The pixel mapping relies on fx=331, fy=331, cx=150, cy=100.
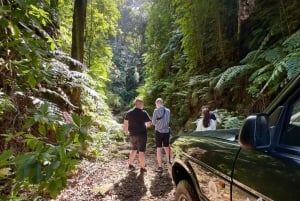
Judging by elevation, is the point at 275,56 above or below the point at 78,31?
below

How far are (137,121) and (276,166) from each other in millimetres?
6398

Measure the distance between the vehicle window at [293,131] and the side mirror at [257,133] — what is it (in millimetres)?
149

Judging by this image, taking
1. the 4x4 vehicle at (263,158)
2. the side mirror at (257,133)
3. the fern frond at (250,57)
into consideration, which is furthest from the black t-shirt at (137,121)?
the side mirror at (257,133)

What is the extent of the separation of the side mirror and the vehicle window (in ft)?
0.49

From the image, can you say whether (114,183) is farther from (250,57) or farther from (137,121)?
(250,57)

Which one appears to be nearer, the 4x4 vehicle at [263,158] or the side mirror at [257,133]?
the 4x4 vehicle at [263,158]

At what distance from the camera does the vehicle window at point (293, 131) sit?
2.02 metres

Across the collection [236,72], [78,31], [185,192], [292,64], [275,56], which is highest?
Result: [78,31]

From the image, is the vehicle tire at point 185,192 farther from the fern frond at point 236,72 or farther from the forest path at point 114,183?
the fern frond at point 236,72

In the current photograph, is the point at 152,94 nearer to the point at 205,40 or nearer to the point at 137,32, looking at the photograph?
the point at 205,40

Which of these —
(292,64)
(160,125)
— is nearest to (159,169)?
(160,125)

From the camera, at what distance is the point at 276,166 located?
6.15 ft

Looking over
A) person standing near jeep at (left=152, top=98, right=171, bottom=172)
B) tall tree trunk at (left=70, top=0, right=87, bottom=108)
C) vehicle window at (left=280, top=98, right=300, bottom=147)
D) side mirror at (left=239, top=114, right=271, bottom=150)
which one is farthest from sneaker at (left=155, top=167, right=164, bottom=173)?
side mirror at (left=239, top=114, right=271, bottom=150)

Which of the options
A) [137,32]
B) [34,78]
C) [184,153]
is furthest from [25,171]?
[137,32]
